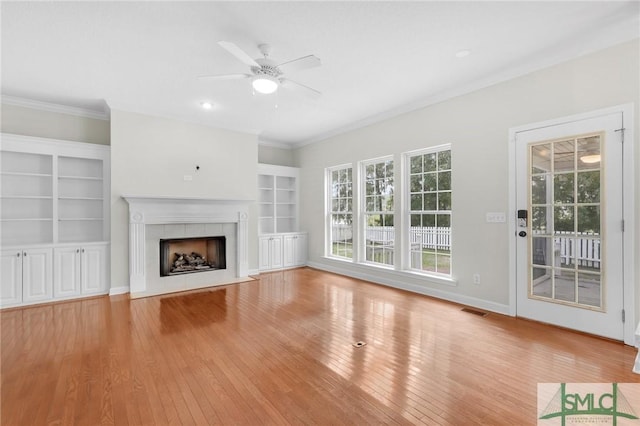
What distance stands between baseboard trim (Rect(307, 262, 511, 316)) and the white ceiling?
9.34ft

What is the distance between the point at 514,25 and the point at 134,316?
5.24 meters

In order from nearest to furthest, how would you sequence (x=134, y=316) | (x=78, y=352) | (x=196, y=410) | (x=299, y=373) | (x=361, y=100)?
(x=196, y=410) < (x=299, y=373) < (x=78, y=352) < (x=134, y=316) < (x=361, y=100)

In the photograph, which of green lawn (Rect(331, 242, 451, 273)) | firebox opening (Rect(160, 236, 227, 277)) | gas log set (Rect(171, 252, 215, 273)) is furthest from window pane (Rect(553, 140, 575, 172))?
gas log set (Rect(171, 252, 215, 273))

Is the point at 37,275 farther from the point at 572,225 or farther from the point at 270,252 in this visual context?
the point at 572,225

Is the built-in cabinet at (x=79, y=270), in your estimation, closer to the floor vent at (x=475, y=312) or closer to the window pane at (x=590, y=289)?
the floor vent at (x=475, y=312)

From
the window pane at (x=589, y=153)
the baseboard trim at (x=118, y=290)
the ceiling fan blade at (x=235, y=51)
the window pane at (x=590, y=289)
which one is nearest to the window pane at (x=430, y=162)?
the window pane at (x=589, y=153)

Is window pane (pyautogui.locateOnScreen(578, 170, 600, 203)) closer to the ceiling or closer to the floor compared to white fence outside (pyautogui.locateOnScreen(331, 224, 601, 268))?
closer to the ceiling

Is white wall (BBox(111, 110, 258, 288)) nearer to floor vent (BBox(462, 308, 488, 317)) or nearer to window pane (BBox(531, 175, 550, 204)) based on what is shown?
floor vent (BBox(462, 308, 488, 317))

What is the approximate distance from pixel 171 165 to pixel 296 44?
10.9 feet

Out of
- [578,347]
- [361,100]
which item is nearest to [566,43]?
[361,100]

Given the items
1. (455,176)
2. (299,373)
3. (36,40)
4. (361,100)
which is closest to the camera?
(299,373)

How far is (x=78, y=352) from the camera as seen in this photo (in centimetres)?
271

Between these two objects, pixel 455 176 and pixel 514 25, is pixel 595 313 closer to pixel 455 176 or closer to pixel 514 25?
pixel 455 176

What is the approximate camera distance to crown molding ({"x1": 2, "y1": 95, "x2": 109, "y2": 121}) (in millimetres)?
4309
